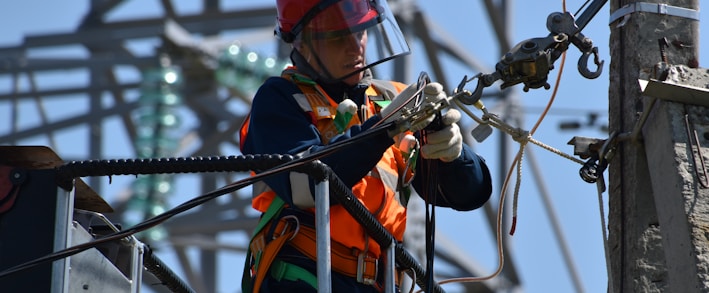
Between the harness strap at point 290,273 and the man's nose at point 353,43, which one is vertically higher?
the man's nose at point 353,43

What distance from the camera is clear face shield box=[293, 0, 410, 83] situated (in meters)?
6.20

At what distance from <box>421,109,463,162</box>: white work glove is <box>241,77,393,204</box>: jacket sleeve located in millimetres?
142

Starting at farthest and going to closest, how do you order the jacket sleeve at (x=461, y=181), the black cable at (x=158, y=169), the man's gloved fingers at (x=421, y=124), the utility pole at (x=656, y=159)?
1. the jacket sleeve at (x=461, y=181)
2. the utility pole at (x=656, y=159)
3. the man's gloved fingers at (x=421, y=124)
4. the black cable at (x=158, y=169)

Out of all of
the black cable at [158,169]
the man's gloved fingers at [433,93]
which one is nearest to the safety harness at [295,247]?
the man's gloved fingers at [433,93]

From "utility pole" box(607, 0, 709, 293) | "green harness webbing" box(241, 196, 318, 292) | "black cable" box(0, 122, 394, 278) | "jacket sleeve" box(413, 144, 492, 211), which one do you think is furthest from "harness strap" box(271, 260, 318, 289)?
"utility pole" box(607, 0, 709, 293)

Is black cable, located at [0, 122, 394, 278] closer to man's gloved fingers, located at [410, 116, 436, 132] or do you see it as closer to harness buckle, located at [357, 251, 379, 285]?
man's gloved fingers, located at [410, 116, 436, 132]

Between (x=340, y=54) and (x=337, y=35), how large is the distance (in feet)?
0.26

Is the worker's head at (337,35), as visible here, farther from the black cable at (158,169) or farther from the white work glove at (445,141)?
the black cable at (158,169)

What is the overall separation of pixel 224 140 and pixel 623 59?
11164 millimetres

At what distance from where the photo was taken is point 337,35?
20.6ft

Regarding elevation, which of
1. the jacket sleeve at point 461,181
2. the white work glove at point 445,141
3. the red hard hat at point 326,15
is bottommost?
the jacket sleeve at point 461,181

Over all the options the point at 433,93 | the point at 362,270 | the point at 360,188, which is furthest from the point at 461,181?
the point at 433,93

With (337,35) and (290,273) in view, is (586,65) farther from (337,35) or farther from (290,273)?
(290,273)

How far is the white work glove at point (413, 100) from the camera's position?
17.6 feet
